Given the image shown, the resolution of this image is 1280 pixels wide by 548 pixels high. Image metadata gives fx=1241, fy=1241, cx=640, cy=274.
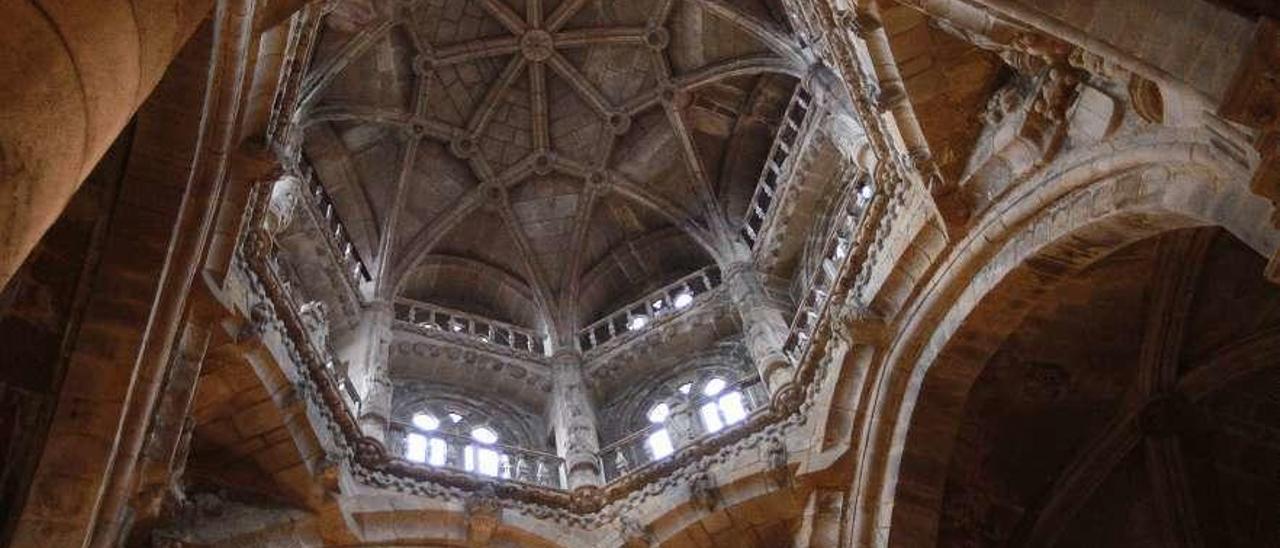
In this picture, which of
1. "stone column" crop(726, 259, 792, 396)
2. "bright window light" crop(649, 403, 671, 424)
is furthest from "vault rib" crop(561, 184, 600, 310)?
"stone column" crop(726, 259, 792, 396)

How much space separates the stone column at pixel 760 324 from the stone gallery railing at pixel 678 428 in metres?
0.43

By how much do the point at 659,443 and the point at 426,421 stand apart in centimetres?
349

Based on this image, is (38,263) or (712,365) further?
(712,365)

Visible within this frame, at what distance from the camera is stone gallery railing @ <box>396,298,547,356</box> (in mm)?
19547

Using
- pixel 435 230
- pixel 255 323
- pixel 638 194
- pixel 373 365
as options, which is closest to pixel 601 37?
pixel 638 194

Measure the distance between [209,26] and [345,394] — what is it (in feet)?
23.7

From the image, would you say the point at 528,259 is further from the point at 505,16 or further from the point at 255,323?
the point at 255,323

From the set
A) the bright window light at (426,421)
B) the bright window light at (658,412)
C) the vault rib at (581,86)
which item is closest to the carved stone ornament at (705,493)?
the bright window light at (658,412)

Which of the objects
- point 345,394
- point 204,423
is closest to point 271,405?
point 204,423

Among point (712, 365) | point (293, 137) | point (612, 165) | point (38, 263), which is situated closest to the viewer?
point (38, 263)

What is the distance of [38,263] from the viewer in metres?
9.29

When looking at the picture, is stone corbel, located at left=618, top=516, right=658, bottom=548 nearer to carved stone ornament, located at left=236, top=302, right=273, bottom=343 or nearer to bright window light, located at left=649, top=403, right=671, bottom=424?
bright window light, located at left=649, top=403, right=671, bottom=424

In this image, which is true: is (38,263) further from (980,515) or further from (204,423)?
(980,515)

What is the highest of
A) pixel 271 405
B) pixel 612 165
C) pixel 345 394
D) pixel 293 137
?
pixel 612 165
